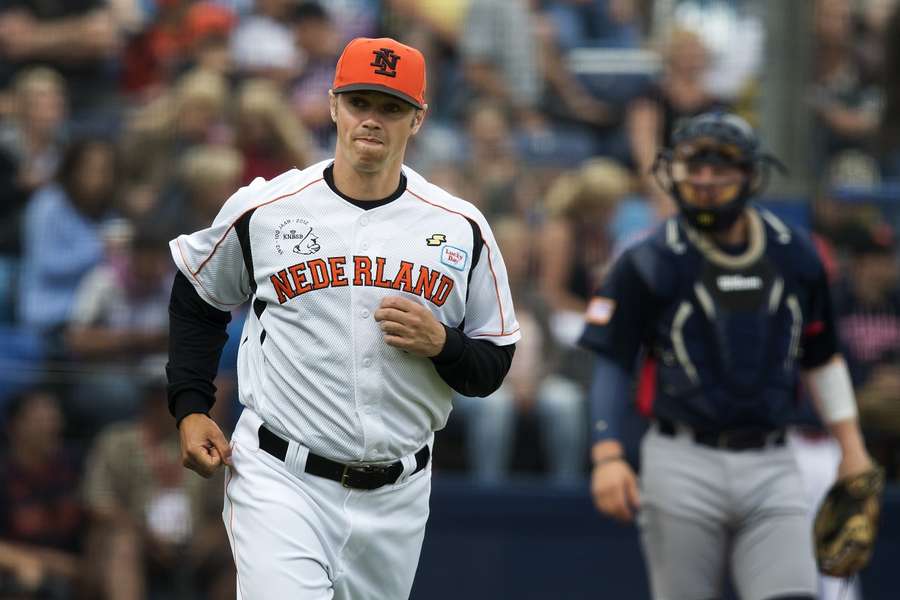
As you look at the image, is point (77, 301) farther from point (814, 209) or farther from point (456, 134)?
point (814, 209)

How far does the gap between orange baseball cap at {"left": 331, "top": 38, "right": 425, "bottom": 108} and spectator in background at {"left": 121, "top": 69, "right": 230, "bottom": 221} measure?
12.3ft

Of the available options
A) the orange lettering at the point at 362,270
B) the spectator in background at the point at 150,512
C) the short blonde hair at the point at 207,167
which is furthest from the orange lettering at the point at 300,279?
the short blonde hair at the point at 207,167

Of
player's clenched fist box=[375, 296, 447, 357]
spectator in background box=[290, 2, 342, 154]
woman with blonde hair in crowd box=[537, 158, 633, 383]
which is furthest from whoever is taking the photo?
spectator in background box=[290, 2, 342, 154]

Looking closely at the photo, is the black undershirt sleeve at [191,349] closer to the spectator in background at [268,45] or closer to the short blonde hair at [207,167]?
the short blonde hair at [207,167]

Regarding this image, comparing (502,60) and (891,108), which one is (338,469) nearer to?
(502,60)

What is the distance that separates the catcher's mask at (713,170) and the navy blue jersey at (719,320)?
12cm

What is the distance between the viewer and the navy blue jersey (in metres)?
4.86

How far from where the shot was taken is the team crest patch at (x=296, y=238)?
3.75m

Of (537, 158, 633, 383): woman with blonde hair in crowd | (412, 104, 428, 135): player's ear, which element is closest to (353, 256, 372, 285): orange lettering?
(412, 104, 428, 135): player's ear

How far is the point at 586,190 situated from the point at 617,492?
8.97ft

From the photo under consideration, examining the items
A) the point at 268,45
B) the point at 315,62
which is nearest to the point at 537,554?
the point at 315,62

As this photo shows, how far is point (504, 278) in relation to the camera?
13.1 ft

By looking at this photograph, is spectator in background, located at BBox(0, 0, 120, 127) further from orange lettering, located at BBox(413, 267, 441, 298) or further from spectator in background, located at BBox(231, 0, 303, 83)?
orange lettering, located at BBox(413, 267, 441, 298)

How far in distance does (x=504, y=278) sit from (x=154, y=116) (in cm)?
412
